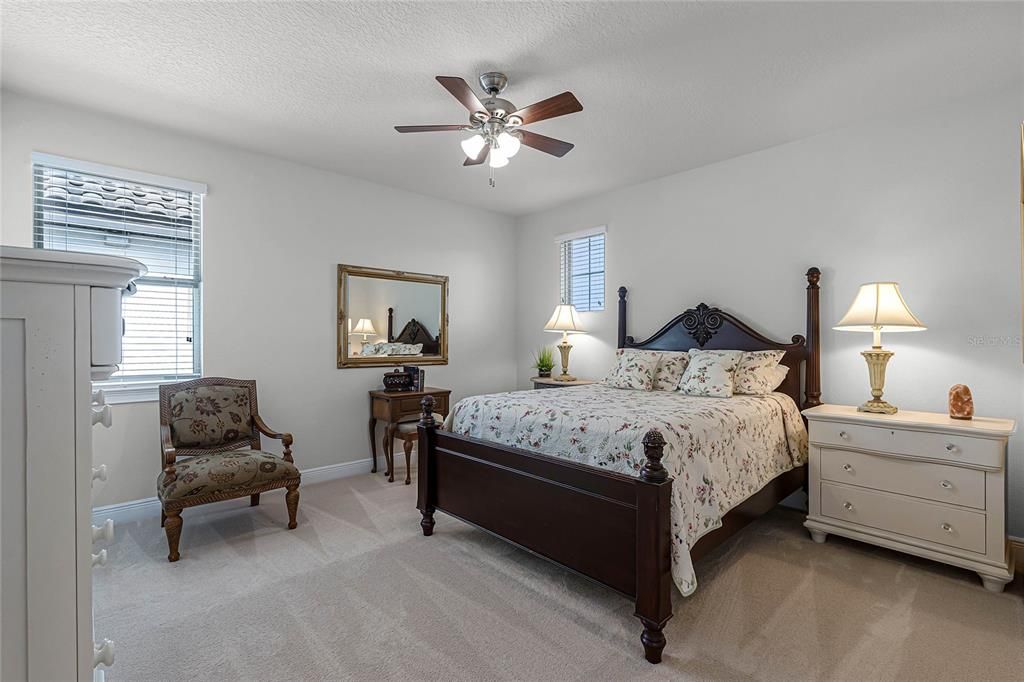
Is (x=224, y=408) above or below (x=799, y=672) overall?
above

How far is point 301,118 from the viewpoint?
323 centimetres

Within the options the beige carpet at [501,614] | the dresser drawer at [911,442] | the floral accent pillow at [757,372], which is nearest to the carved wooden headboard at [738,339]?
the floral accent pillow at [757,372]

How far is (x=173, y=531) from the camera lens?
2.69 meters

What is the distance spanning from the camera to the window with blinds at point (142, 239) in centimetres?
309

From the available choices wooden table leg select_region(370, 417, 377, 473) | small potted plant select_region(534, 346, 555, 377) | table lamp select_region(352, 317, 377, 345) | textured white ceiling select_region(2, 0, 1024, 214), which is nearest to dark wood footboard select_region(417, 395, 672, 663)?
wooden table leg select_region(370, 417, 377, 473)

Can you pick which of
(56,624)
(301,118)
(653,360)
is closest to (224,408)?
(301,118)

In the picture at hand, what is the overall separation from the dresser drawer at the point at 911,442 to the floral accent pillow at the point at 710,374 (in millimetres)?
567

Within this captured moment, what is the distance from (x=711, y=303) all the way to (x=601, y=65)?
7.42ft

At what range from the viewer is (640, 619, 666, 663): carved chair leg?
1.86 metres

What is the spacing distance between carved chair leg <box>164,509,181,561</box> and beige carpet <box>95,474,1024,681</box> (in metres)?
0.07

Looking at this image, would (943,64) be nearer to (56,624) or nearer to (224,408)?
(56,624)

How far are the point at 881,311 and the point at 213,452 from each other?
14.2 ft

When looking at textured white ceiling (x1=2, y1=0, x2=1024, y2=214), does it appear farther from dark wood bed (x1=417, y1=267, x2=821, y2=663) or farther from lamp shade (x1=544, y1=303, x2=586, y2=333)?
lamp shade (x1=544, y1=303, x2=586, y2=333)

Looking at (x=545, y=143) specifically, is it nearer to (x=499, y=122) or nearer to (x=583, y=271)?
(x=499, y=122)
